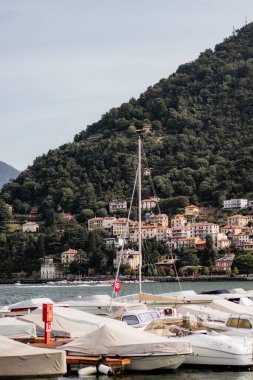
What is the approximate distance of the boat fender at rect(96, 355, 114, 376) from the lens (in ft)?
76.1

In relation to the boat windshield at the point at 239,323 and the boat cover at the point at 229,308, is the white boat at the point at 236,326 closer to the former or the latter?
the boat windshield at the point at 239,323

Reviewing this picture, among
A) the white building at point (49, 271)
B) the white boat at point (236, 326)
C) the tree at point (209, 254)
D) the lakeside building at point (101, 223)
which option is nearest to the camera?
the white boat at point (236, 326)

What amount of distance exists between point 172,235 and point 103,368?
155 meters

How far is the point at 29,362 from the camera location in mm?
21125

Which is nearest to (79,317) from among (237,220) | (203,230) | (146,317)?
(146,317)

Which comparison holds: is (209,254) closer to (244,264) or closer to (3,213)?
(244,264)

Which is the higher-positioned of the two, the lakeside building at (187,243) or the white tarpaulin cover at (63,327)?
the lakeside building at (187,243)

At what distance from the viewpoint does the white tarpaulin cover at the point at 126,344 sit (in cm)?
2334

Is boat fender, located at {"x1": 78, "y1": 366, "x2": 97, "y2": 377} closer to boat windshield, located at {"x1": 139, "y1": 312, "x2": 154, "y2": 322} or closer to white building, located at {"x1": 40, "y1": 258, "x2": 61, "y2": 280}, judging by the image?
boat windshield, located at {"x1": 139, "y1": 312, "x2": 154, "y2": 322}

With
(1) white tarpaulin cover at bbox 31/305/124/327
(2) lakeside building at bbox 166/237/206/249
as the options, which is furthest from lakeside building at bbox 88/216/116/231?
(1) white tarpaulin cover at bbox 31/305/124/327

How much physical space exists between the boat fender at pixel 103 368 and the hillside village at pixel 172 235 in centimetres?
12679

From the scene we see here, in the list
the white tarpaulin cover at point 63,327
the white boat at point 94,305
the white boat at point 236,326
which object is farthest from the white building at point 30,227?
the white tarpaulin cover at point 63,327

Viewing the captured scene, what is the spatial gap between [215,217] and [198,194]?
8.35 metres

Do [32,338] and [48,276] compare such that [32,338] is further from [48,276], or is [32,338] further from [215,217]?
[215,217]
